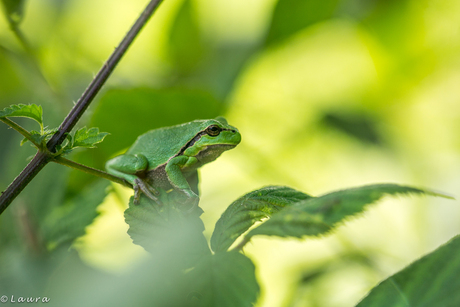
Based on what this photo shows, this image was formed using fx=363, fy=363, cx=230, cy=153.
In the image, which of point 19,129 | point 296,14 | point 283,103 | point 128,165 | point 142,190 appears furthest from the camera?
point 283,103

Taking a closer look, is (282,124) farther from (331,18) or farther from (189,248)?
(189,248)

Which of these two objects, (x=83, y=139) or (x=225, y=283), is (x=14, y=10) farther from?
(x=225, y=283)

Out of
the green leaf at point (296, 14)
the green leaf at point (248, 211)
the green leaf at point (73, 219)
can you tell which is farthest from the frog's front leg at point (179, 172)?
the green leaf at point (296, 14)

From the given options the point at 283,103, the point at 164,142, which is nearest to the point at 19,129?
the point at 164,142

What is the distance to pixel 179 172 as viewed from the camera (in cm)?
159

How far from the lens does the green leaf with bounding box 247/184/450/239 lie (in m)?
0.70

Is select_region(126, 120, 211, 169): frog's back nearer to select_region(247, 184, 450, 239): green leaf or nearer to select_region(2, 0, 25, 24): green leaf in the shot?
select_region(2, 0, 25, 24): green leaf

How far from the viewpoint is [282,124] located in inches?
110

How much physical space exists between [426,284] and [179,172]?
1047 millimetres

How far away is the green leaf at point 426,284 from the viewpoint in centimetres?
77

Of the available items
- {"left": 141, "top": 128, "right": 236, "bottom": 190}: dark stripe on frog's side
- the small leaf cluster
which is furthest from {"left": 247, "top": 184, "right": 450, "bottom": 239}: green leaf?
{"left": 141, "top": 128, "right": 236, "bottom": 190}: dark stripe on frog's side

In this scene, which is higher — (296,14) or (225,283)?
(296,14)

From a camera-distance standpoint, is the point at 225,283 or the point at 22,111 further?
the point at 22,111

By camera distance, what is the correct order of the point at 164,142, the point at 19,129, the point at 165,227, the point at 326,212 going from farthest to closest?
the point at 164,142
the point at 165,227
the point at 19,129
the point at 326,212
